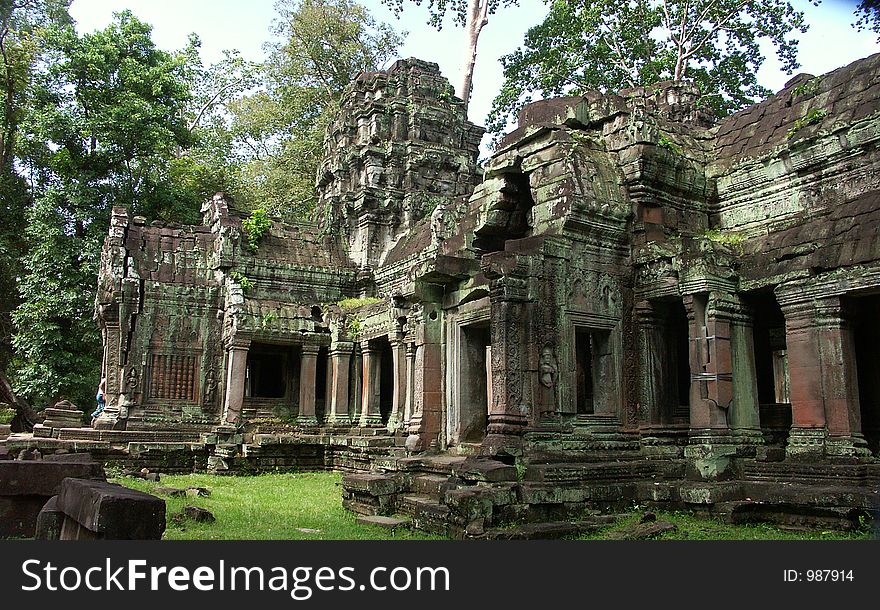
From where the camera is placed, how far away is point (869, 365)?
10.8m

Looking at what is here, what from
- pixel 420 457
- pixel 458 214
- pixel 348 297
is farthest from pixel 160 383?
pixel 420 457

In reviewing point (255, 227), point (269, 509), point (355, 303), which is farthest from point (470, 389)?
point (255, 227)

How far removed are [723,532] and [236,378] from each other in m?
13.2

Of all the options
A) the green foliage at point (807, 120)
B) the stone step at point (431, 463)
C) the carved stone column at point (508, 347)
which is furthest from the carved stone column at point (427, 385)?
the green foliage at point (807, 120)

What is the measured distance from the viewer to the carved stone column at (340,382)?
19500 millimetres

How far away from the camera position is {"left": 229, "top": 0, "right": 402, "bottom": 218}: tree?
3244 centimetres

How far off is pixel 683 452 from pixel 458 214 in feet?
26.8

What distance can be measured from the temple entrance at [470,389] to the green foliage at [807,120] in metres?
5.36

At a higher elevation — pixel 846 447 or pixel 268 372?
pixel 268 372

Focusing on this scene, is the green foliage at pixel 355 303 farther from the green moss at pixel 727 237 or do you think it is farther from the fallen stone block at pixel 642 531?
the fallen stone block at pixel 642 531

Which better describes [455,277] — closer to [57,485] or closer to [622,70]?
[57,485]

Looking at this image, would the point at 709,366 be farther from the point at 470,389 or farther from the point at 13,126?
the point at 13,126

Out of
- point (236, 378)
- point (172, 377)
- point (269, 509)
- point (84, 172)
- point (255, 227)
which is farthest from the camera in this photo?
point (84, 172)

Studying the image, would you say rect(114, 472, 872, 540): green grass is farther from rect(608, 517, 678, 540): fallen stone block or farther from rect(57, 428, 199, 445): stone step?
rect(57, 428, 199, 445): stone step
